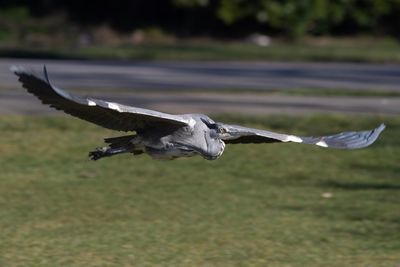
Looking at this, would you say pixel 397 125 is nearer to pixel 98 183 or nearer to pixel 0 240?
pixel 98 183

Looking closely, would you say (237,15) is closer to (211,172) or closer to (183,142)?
(211,172)

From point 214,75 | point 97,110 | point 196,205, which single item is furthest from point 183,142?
point 214,75

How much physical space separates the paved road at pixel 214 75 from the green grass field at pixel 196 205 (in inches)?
240

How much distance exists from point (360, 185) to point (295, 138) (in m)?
4.18

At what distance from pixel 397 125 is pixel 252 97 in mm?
3695

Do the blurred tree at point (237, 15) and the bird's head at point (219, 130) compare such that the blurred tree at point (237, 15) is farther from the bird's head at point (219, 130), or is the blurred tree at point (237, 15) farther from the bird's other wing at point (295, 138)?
the bird's head at point (219, 130)

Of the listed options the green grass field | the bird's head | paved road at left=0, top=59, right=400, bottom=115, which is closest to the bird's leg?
the bird's head

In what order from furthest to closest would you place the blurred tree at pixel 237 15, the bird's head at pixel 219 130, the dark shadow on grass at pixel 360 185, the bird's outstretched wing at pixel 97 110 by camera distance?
the blurred tree at pixel 237 15
the dark shadow on grass at pixel 360 185
the bird's head at pixel 219 130
the bird's outstretched wing at pixel 97 110

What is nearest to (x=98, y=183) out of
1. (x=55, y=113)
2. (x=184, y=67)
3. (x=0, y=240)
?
(x=0, y=240)

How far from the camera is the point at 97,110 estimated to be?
5.54 meters

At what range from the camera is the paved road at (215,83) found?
50.6 ft

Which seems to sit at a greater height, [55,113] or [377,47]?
[377,47]

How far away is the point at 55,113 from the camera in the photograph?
14414 mm

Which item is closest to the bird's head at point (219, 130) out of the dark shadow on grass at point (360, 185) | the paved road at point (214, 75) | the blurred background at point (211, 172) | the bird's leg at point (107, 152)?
the bird's leg at point (107, 152)
